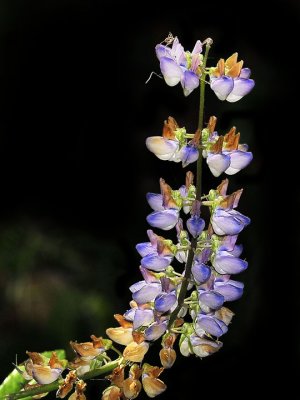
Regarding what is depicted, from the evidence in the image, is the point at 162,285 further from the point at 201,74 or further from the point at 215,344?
the point at 201,74

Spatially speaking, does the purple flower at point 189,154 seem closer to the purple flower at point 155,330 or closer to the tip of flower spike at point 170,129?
the tip of flower spike at point 170,129

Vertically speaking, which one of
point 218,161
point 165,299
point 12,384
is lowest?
point 12,384

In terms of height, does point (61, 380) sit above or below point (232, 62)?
below

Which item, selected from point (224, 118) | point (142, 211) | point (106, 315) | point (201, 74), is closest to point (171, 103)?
point (224, 118)

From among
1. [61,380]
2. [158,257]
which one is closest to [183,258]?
[158,257]

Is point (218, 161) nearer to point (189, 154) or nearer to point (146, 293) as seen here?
point (189, 154)

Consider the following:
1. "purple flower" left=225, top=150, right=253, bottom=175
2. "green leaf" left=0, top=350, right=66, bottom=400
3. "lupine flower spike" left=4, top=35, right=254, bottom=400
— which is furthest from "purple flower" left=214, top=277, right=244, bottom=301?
"green leaf" left=0, top=350, right=66, bottom=400

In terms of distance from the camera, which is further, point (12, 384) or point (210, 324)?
point (12, 384)

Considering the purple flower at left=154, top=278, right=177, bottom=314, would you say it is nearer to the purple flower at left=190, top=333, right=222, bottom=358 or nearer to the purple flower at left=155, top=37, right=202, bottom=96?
the purple flower at left=190, top=333, right=222, bottom=358
